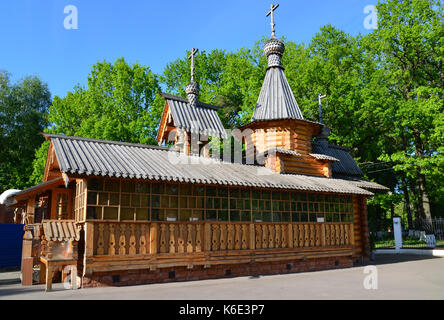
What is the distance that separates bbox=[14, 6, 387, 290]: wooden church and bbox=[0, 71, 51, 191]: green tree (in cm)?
1888

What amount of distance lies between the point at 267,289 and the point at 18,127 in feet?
110

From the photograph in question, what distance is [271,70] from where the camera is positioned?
19016 mm

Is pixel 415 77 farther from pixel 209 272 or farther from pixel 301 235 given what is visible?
pixel 209 272

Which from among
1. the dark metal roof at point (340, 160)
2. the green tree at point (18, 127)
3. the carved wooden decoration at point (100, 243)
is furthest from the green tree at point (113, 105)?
the carved wooden decoration at point (100, 243)

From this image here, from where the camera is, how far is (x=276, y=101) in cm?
1772

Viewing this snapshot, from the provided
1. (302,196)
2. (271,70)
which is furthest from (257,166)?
(271,70)

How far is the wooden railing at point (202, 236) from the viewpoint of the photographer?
34.0ft

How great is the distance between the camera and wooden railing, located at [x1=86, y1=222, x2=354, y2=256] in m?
10.4

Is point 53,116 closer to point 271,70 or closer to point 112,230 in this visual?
point 271,70

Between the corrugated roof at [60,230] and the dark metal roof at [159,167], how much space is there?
1871 mm

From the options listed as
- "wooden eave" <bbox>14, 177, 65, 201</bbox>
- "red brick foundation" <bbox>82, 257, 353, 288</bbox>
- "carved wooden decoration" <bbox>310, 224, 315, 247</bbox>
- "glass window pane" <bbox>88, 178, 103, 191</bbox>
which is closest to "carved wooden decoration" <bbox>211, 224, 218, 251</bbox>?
"red brick foundation" <bbox>82, 257, 353, 288</bbox>

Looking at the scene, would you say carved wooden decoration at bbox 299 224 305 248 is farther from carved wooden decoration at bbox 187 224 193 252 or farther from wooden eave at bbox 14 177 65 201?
Answer: wooden eave at bbox 14 177 65 201

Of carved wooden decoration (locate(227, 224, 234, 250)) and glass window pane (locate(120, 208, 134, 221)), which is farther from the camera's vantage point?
carved wooden decoration (locate(227, 224, 234, 250))

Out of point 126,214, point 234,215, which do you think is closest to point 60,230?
point 126,214
